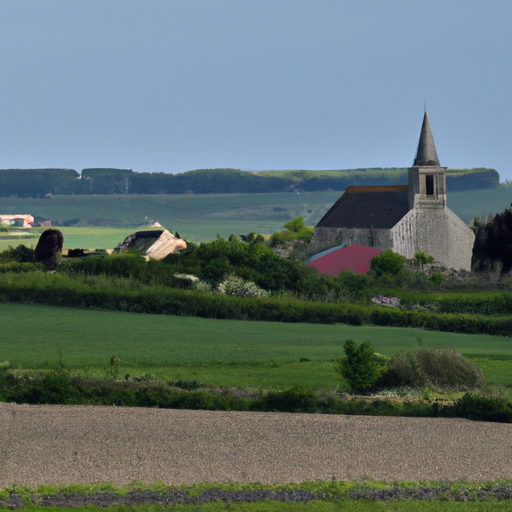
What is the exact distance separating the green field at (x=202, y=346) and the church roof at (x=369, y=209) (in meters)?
32.7

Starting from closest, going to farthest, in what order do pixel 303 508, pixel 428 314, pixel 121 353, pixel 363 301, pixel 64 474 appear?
pixel 303 508 < pixel 64 474 < pixel 121 353 < pixel 428 314 < pixel 363 301

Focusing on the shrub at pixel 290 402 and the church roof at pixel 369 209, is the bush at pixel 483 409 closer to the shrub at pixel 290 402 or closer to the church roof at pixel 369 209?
the shrub at pixel 290 402

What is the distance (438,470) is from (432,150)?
182ft

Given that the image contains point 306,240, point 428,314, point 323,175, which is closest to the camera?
point 428,314

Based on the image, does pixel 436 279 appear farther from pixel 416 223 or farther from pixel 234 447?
pixel 234 447

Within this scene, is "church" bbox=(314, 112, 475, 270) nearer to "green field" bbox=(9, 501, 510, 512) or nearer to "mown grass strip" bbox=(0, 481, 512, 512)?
"mown grass strip" bbox=(0, 481, 512, 512)

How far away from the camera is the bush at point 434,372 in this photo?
761 inches

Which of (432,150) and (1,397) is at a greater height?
(432,150)

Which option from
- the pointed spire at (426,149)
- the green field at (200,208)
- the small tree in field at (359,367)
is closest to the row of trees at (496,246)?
the pointed spire at (426,149)

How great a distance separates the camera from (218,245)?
1802 inches

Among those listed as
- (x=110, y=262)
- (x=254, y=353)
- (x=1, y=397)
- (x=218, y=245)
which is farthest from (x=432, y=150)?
(x=1, y=397)

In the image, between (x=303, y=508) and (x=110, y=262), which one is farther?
(x=110, y=262)

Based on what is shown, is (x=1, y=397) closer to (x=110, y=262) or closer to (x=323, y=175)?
(x=110, y=262)

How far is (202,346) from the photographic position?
83.2ft
